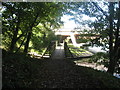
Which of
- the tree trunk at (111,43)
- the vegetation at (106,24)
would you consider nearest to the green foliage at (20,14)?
the vegetation at (106,24)

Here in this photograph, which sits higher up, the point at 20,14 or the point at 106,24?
the point at 20,14

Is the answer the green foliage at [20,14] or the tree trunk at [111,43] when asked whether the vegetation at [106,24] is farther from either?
the green foliage at [20,14]

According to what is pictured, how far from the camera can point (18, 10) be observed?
3.46 m

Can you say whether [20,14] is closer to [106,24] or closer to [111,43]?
Result: [106,24]

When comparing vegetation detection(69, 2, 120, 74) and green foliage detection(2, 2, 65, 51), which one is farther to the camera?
green foliage detection(2, 2, 65, 51)

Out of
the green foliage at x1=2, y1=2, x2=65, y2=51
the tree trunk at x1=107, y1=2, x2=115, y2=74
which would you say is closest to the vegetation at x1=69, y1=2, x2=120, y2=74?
the tree trunk at x1=107, y1=2, x2=115, y2=74

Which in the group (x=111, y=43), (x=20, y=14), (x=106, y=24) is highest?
(x=20, y=14)

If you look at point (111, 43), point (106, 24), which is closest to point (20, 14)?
point (106, 24)

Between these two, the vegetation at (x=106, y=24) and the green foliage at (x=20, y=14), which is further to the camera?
the green foliage at (x=20, y=14)

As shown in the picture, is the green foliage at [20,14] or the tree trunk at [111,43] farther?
the green foliage at [20,14]

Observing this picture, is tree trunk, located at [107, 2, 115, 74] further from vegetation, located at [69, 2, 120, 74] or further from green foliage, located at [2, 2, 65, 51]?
green foliage, located at [2, 2, 65, 51]

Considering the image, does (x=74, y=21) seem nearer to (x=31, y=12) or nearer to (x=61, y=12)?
(x=61, y=12)

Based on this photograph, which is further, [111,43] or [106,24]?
[111,43]

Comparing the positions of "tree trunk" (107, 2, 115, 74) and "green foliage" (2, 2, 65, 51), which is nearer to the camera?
"tree trunk" (107, 2, 115, 74)
